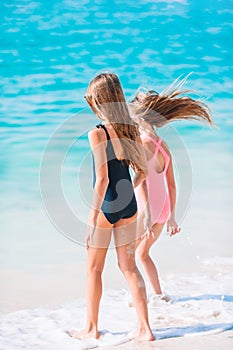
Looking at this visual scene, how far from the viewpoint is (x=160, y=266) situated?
10.7 ft

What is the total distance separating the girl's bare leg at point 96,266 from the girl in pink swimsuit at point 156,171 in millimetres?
328

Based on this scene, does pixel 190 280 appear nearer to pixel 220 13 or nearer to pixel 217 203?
pixel 217 203

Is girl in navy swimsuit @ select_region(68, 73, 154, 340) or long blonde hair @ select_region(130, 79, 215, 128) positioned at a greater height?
long blonde hair @ select_region(130, 79, 215, 128)

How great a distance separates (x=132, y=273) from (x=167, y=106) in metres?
0.95

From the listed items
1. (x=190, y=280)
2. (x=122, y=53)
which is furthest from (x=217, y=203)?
(x=122, y=53)

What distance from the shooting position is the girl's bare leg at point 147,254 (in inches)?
116

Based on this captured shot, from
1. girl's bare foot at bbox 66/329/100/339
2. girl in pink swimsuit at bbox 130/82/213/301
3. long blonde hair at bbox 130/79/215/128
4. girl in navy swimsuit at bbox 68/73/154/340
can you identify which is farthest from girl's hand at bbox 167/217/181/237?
girl's bare foot at bbox 66/329/100/339

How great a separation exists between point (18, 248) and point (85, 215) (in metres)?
0.39

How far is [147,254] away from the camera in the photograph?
2.97 m

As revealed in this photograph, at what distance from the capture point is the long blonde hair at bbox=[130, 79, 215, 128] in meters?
3.03

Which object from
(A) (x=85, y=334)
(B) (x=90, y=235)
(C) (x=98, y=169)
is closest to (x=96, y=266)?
(B) (x=90, y=235)

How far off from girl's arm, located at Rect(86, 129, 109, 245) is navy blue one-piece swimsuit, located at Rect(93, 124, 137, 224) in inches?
1.1

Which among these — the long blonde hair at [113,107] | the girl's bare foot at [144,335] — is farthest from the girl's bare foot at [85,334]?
the long blonde hair at [113,107]

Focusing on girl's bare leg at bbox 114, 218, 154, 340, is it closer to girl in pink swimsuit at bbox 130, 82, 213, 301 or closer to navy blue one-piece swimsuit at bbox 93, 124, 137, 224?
navy blue one-piece swimsuit at bbox 93, 124, 137, 224
